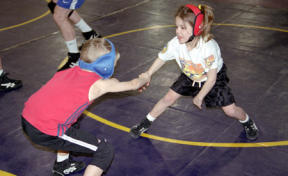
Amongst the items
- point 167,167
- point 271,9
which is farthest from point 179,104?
point 271,9

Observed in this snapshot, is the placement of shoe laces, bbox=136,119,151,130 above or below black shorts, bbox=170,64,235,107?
below

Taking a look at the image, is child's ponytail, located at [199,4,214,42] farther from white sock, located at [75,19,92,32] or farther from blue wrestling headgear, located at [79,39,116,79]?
white sock, located at [75,19,92,32]

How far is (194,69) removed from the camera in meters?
3.96

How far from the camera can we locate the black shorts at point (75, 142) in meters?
3.33

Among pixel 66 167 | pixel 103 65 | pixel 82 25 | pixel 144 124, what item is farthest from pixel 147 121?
pixel 82 25

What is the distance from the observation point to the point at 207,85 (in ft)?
12.3

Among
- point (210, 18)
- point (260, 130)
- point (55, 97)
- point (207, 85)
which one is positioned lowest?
point (260, 130)

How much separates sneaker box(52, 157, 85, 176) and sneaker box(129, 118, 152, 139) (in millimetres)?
810

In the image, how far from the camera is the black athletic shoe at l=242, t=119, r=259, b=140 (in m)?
4.50

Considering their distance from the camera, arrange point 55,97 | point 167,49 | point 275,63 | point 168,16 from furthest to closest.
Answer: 1. point 168,16
2. point 275,63
3. point 167,49
4. point 55,97

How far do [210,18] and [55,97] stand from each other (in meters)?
1.78

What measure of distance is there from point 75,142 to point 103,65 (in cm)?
82

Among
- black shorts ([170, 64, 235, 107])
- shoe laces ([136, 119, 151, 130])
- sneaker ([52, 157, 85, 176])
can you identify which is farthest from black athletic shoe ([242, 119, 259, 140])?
sneaker ([52, 157, 85, 176])

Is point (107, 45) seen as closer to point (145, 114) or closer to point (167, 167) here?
point (167, 167)
